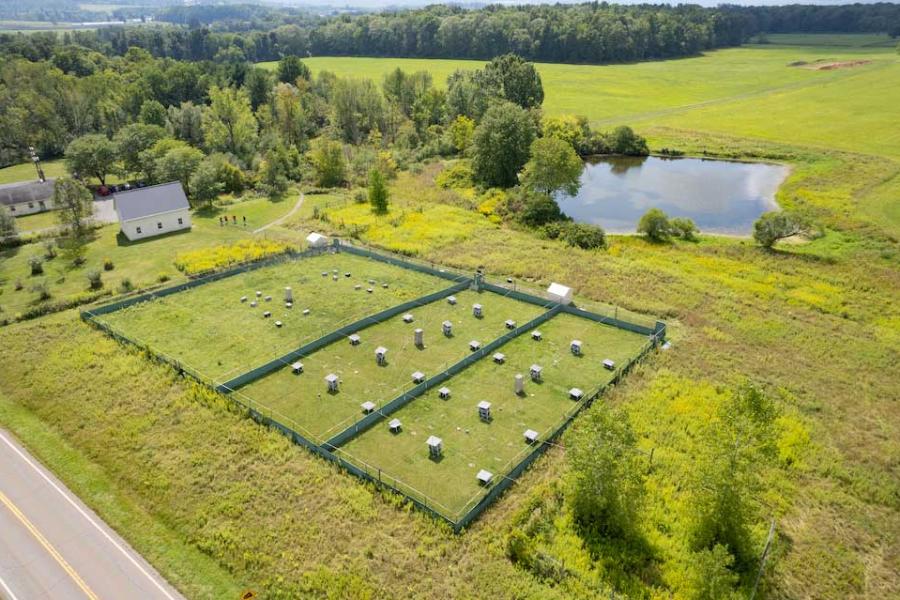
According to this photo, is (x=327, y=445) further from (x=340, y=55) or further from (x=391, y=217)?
(x=340, y=55)

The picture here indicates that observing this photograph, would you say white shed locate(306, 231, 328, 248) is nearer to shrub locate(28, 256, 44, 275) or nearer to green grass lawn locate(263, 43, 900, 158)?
shrub locate(28, 256, 44, 275)

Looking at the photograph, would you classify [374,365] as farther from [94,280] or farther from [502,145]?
[502,145]

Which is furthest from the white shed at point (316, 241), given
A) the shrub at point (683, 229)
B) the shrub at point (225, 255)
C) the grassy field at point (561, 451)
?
the shrub at point (683, 229)

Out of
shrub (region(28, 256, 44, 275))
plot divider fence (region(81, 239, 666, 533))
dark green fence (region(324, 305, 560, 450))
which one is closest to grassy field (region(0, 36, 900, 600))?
plot divider fence (region(81, 239, 666, 533))

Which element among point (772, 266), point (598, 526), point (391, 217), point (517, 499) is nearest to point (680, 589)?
point (598, 526)

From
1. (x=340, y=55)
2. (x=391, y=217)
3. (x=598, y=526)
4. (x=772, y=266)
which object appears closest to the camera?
(x=598, y=526)

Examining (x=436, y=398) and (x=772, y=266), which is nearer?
(x=436, y=398)

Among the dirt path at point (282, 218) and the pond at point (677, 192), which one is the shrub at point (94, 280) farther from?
the pond at point (677, 192)

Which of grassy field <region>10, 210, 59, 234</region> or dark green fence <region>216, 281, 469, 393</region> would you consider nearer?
dark green fence <region>216, 281, 469, 393</region>
